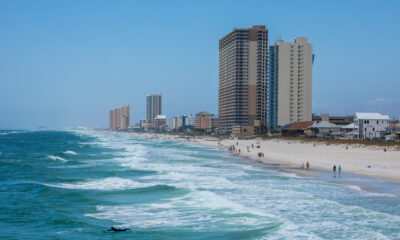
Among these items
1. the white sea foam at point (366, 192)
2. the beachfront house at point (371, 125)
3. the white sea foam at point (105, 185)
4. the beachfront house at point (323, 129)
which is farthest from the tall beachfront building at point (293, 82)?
the white sea foam at point (105, 185)

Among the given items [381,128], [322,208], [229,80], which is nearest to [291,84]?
[229,80]

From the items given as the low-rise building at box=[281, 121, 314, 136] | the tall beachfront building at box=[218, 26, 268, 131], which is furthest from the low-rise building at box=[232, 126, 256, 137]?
the low-rise building at box=[281, 121, 314, 136]

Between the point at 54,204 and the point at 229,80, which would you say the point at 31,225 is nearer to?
the point at 54,204

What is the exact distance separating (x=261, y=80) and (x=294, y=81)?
19898 mm

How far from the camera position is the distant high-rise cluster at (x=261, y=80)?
495 feet

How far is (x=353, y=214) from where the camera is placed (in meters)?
19.9

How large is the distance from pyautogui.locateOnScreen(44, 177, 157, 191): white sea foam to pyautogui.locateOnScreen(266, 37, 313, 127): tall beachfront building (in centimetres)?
12365

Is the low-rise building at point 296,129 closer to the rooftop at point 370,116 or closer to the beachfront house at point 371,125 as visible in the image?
the rooftop at point 370,116

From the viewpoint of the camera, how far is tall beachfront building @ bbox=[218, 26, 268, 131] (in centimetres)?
16638

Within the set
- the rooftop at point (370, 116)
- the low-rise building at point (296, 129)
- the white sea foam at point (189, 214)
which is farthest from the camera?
the low-rise building at point (296, 129)

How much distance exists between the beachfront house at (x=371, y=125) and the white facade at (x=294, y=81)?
2357 inches

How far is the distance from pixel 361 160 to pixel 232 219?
3334cm

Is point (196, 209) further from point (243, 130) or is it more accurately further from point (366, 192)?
point (243, 130)

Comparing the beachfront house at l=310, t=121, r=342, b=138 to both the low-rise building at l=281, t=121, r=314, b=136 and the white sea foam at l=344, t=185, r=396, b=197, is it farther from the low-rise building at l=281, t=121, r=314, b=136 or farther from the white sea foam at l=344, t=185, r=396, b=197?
the white sea foam at l=344, t=185, r=396, b=197
